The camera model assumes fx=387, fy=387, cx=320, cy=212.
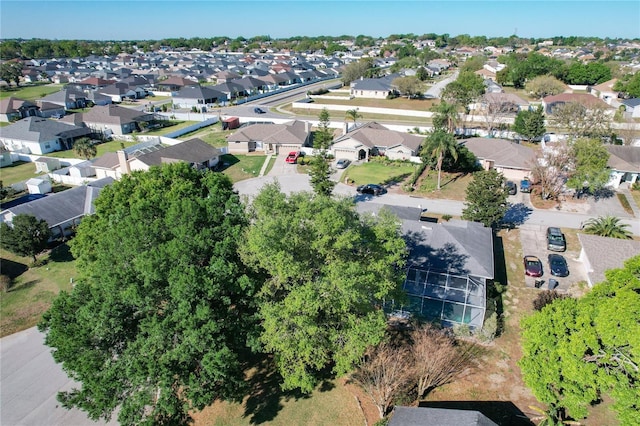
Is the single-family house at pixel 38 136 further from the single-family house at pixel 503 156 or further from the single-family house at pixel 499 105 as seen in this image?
the single-family house at pixel 499 105

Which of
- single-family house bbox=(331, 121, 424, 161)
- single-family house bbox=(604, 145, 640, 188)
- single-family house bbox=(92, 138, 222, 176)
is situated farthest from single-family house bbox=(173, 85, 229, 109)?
single-family house bbox=(604, 145, 640, 188)

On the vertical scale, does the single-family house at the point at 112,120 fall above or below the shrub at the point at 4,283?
above

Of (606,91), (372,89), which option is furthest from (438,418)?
(606,91)

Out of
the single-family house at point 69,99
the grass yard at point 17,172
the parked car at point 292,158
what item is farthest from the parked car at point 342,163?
the single-family house at point 69,99

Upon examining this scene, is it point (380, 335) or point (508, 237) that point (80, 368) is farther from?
point (508, 237)

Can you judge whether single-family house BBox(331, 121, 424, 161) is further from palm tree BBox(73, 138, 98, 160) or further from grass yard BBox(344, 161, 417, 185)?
palm tree BBox(73, 138, 98, 160)

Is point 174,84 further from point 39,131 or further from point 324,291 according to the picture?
point 324,291
